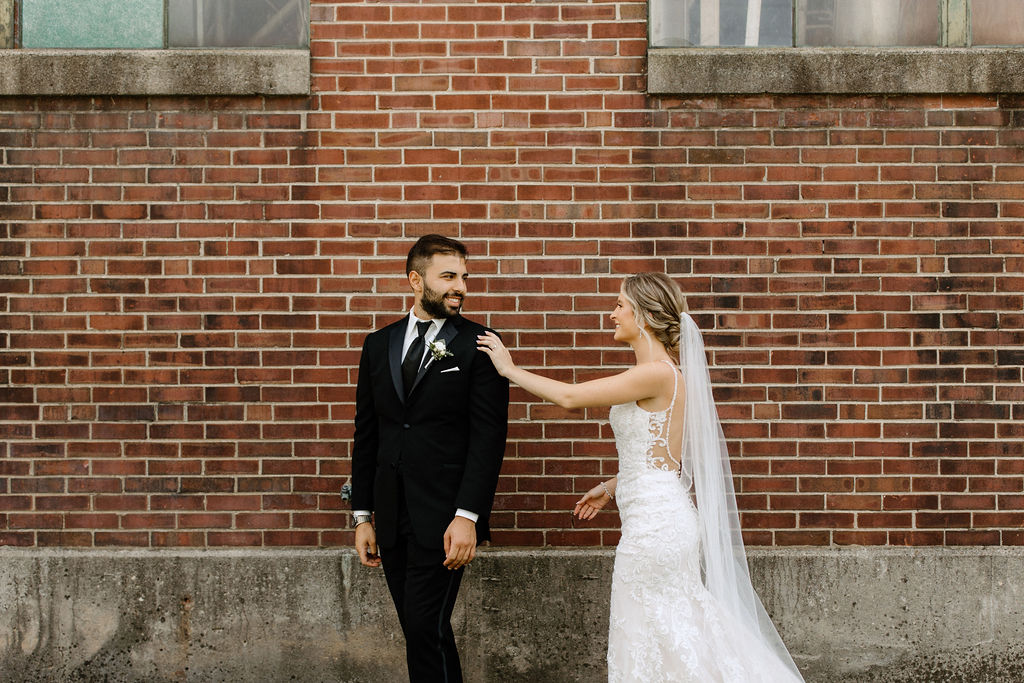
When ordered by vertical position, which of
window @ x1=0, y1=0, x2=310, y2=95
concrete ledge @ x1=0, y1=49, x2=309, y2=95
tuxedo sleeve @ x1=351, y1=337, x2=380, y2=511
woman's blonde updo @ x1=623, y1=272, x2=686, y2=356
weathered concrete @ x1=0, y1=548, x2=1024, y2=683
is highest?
window @ x1=0, y1=0, x2=310, y2=95

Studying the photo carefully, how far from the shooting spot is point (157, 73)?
4.36 metres

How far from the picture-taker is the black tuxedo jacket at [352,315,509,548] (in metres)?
3.35

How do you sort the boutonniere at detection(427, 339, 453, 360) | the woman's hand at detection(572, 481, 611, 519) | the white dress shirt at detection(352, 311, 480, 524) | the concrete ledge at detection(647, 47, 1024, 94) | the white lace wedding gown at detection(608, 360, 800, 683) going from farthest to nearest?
the concrete ledge at detection(647, 47, 1024, 94), the woman's hand at detection(572, 481, 611, 519), the white dress shirt at detection(352, 311, 480, 524), the boutonniere at detection(427, 339, 453, 360), the white lace wedding gown at detection(608, 360, 800, 683)

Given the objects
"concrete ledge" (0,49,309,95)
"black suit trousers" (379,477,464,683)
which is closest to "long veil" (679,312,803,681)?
"black suit trousers" (379,477,464,683)

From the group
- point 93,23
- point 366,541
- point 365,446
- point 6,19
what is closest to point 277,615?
point 366,541

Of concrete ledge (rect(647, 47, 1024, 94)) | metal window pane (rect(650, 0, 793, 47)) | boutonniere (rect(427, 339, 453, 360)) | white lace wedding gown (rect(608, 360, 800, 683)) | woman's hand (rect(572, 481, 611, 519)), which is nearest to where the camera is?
white lace wedding gown (rect(608, 360, 800, 683))

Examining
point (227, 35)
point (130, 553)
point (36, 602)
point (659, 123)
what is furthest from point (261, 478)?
point (659, 123)

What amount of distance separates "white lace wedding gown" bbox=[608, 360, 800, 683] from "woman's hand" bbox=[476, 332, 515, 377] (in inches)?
21.6

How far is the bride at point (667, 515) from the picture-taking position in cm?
328

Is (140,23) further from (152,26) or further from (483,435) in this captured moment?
(483,435)

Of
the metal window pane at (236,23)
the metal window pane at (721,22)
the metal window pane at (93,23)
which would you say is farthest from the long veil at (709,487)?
the metal window pane at (93,23)

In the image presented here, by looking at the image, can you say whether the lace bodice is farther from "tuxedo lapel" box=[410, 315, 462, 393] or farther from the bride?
"tuxedo lapel" box=[410, 315, 462, 393]

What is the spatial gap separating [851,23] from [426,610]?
383cm

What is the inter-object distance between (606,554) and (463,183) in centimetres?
210
